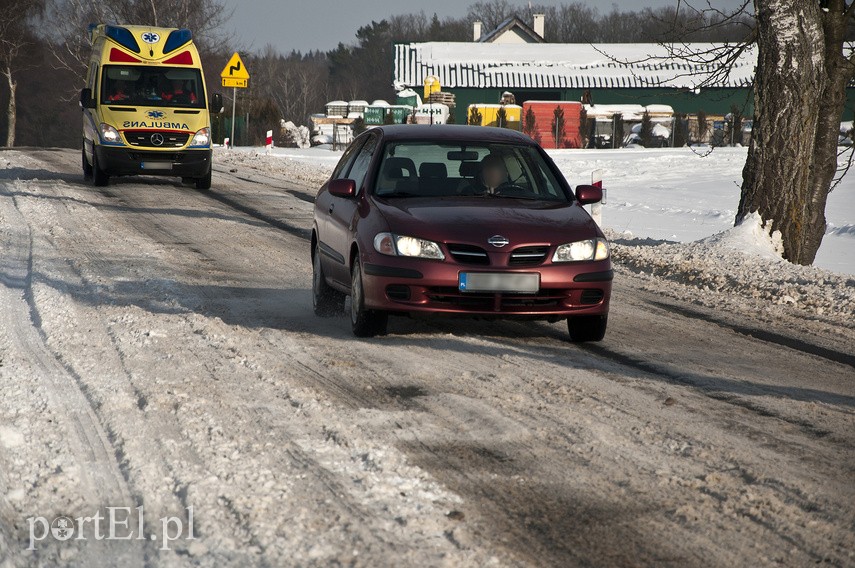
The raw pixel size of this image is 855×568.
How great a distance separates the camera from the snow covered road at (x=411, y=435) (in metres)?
3.93

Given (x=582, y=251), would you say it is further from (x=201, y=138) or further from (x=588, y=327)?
(x=201, y=138)

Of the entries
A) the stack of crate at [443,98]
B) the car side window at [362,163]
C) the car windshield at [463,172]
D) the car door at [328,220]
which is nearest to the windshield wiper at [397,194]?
the car windshield at [463,172]

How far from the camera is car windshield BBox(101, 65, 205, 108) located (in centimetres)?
2045

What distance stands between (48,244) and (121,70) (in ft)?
29.2

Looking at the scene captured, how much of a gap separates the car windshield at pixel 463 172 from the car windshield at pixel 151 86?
12980 millimetres

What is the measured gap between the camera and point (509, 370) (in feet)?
22.1

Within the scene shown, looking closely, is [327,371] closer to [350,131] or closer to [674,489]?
[674,489]

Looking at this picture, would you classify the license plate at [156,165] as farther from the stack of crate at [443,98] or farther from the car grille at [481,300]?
the stack of crate at [443,98]

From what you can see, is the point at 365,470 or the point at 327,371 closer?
the point at 365,470

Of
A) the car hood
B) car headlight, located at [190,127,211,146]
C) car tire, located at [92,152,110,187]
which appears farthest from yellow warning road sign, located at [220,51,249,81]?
the car hood

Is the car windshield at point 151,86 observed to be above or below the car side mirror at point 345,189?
above

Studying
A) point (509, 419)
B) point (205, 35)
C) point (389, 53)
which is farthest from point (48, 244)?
point (389, 53)

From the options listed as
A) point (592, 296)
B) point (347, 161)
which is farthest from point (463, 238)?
point (347, 161)

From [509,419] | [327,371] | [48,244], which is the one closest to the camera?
[509,419]
